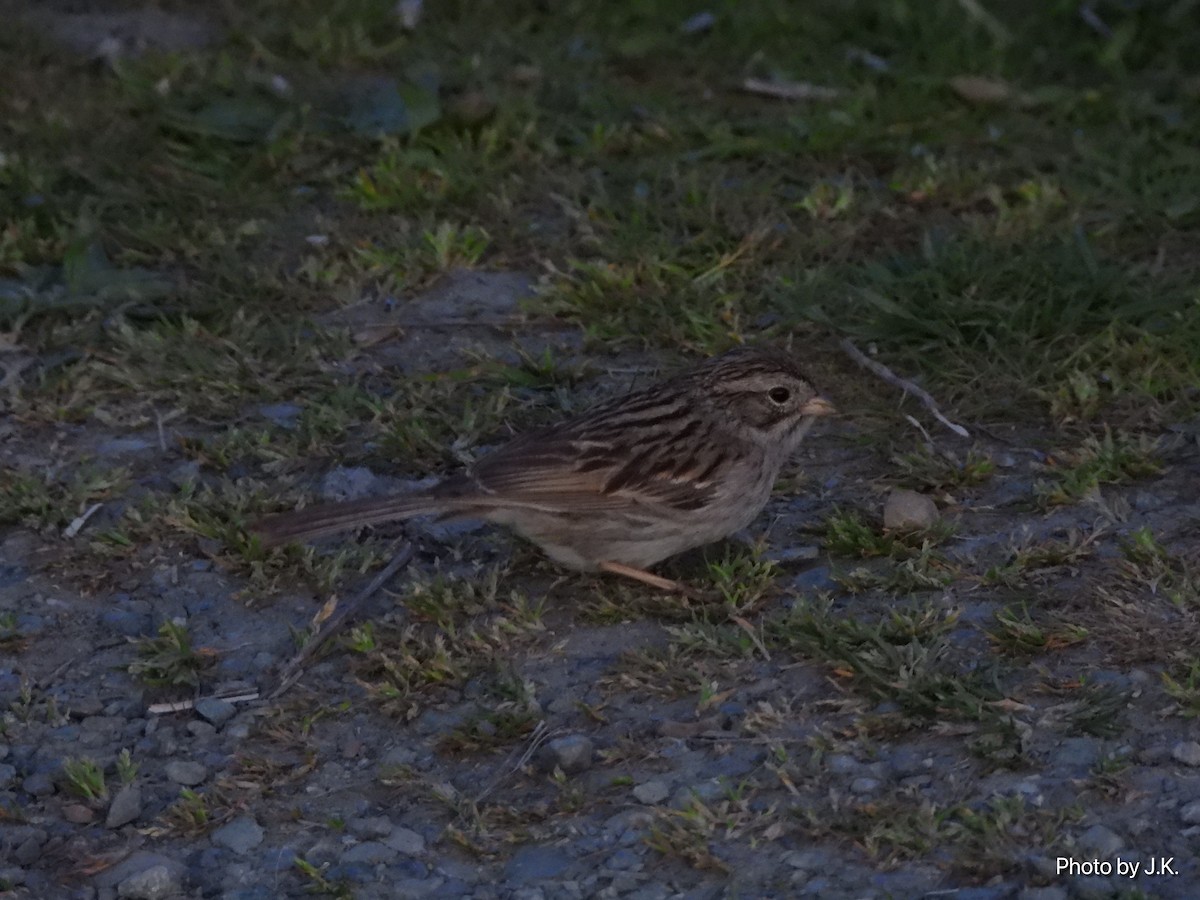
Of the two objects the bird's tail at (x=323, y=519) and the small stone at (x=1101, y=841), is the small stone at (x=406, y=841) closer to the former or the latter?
the bird's tail at (x=323, y=519)

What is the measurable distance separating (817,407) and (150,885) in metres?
2.90

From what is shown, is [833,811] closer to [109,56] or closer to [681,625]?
[681,625]

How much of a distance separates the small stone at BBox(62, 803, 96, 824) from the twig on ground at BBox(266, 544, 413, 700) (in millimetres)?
692

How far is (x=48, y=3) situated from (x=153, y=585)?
571 centimetres

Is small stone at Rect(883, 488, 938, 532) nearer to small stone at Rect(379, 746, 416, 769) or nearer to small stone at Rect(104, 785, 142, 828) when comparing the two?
small stone at Rect(379, 746, 416, 769)

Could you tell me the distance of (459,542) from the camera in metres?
6.54

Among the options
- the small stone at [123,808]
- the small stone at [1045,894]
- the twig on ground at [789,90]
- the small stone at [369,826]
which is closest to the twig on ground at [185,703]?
the small stone at [123,808]

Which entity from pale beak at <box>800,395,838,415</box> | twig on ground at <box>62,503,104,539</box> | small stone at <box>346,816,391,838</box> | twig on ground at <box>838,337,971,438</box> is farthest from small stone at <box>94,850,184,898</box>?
twig on ground at <box>838,337,971,438</box>

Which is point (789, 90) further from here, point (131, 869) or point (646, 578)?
point (131, 869)

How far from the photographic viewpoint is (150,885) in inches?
190

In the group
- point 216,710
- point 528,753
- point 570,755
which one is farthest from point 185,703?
point 570,755

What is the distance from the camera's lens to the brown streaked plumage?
237 inches

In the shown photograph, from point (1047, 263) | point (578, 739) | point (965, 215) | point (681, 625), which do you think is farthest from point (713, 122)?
point (578, 739)

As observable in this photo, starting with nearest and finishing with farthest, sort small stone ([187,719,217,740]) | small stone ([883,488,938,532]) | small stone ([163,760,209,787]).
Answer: small stone ([163,760,209,787]), small stone ([187,719,217,740]), small stone ([883,488,938,532])
